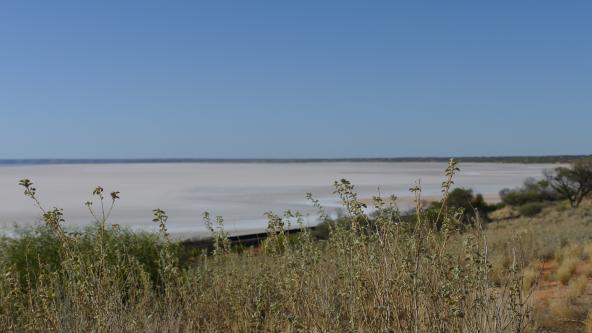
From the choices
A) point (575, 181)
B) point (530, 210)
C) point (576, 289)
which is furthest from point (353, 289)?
point (575, 181)

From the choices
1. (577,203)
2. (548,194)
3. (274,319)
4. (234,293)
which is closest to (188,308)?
(234,293)

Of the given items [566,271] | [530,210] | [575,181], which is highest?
[575,181]

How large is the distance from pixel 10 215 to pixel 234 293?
3113 centimetres

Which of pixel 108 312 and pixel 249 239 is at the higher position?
pixel 108 312

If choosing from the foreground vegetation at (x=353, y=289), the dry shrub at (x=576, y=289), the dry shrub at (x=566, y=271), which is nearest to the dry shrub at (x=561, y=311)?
the foreground vegetation at (x=353, y=289)

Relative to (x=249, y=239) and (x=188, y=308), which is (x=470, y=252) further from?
(x=249, y=239)

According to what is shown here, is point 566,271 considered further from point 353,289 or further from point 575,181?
point 575,181

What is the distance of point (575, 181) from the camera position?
35.6m

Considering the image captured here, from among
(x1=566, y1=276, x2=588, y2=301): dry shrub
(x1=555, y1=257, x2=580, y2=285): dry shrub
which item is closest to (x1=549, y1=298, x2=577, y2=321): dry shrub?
(x1=566, y1=276, x2=588, y2=301): dry shrub

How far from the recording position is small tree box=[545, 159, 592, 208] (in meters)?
34.8

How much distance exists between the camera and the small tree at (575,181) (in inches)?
1372

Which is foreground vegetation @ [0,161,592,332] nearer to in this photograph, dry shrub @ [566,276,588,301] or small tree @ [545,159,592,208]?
Result: dry shrub @ [566,276,588,301]

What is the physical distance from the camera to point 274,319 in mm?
5082

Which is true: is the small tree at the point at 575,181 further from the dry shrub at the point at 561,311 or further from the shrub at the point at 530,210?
the dry shrub at the point at 561,311
